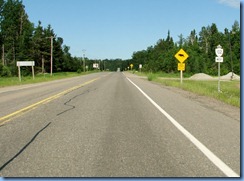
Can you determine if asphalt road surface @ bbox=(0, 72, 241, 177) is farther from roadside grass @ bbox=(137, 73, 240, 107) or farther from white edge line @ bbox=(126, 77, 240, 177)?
roadside grass @ bbox=(137, 73, 240, 107)

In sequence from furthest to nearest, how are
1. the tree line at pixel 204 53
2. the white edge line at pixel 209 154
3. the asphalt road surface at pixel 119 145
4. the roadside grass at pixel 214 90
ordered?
the tree line at pixel 204 53 < the roadside grass at pixel 214 90 < the asphalt road surface at pixel 119 145 < the white edge line at pixel 209 154

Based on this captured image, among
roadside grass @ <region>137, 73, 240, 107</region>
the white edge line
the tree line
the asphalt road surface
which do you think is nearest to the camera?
the white edge line

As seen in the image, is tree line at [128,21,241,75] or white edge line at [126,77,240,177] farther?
tree line at [128,21,241,75]

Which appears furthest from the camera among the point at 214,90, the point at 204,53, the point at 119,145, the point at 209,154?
the point at 204,53

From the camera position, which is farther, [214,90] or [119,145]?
[214,90]

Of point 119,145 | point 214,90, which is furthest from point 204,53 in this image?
point 119,145

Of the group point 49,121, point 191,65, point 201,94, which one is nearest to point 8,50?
point 191,65

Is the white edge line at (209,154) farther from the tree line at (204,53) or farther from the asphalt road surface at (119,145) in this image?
the tree line at (204,53)

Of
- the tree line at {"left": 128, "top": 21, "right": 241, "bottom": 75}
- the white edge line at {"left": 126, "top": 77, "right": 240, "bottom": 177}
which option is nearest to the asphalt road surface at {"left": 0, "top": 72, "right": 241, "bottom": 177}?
the white edge line at {"left": 126, "top": 77, "right": 240, "bottom": 177}

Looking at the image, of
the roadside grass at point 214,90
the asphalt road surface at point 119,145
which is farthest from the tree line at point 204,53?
the asphalt road surface at point 119,145

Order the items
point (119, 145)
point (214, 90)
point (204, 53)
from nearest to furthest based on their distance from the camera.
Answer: point (119, 145) < point (214, 90) < point (204, 53)

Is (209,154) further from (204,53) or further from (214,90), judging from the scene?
(204,53)

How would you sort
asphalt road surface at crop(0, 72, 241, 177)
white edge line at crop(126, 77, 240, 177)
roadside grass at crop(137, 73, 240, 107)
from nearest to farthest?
white edge line at crop(126, 77, 240, 177) < asphalt road surface at crop(0, 72, 241, 177) < roadside grass at crop(137, 73, 240, 107)

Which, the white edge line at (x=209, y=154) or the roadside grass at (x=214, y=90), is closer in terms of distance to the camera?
the white edge line at (x=209, y=154)
